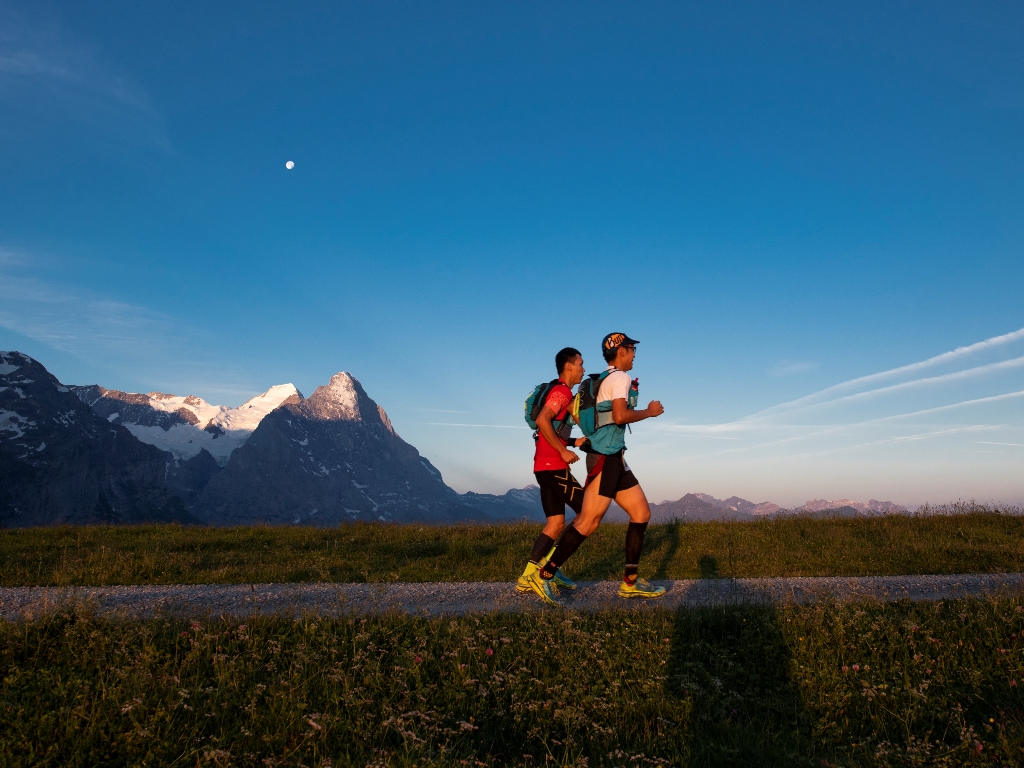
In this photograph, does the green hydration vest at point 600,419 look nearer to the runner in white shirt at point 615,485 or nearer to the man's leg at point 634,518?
the runner in white shirt at point 615,485

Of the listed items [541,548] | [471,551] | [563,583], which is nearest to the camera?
[541,548]

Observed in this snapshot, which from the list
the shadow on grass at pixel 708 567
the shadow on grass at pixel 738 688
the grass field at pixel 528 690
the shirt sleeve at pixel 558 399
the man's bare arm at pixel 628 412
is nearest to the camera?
the grass field at pixel 528 690

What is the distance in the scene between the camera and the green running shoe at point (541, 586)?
7.25 meters

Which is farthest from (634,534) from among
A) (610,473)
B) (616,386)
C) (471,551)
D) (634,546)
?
(471,551)

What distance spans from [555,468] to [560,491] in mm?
289

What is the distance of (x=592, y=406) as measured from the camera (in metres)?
7.55

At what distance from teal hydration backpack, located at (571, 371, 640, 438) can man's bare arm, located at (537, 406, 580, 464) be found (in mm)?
336

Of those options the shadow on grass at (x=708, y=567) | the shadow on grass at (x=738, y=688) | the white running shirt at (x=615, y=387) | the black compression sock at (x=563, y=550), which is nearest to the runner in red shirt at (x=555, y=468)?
the black compression sock at (x=563, y=550)

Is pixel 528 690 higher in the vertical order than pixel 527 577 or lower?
lower

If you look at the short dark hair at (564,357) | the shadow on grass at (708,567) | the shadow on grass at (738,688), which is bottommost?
the shadow on grass at (738,688)

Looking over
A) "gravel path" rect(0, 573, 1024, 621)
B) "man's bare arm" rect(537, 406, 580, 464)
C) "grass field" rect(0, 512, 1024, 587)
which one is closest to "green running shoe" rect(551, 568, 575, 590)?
"gravel path" rect(0, 573, 1024, 621)

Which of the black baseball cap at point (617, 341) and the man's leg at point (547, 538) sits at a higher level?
the black baseball cap at point (617, 341)

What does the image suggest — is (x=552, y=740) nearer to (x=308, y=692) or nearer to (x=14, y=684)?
(x=308, y=692)

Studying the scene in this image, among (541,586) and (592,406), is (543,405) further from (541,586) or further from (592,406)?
(541,586)
